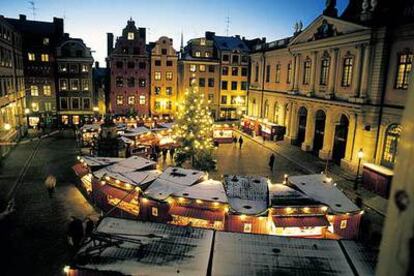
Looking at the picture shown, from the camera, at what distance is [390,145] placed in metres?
27.9

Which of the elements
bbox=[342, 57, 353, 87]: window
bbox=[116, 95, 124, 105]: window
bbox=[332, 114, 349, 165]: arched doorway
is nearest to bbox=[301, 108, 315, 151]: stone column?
bbox=[332, 114, 349, 165]: arched doorway

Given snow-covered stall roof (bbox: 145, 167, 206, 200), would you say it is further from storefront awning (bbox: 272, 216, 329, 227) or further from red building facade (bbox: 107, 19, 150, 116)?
red building facade (bbox: 107, 19, 150, 116)

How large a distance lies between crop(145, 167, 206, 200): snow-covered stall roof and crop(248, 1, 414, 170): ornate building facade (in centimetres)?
1764

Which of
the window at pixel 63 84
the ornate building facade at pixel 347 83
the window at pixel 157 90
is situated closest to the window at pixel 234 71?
the window at pixel 157 90

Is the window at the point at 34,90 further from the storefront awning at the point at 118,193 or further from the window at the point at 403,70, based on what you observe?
the window at the point at 403,70

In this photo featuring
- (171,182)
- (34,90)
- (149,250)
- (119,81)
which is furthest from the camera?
(119,81)

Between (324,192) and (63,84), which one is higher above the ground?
(63,84)

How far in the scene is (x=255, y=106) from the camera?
179ft

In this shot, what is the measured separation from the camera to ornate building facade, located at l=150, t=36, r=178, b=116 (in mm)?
57081

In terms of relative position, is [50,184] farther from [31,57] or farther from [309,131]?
[31,57]

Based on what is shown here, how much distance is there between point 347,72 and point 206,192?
2276 cm

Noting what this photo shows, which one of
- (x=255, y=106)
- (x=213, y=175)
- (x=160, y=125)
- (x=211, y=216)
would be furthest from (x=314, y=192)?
(x=255, y=106)

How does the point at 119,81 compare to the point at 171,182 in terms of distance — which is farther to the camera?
the point at 119,81

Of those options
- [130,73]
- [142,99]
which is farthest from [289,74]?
[130,73]
